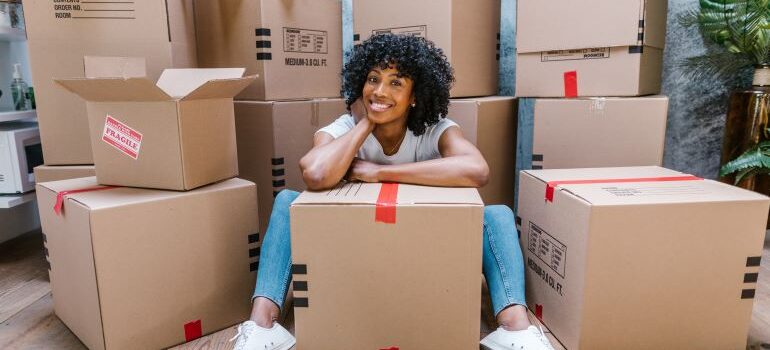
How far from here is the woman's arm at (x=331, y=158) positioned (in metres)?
1.26

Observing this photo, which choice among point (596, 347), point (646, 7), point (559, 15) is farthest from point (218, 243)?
point (646, 7)

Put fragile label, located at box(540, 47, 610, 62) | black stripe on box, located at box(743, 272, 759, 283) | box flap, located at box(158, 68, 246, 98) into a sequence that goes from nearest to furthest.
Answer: black stripe on box, located at box(743, 272, 759, 283) < box flap, located at box(158, 68, 246, 98) < fragile label, located at box(540, 47, 610, 62)

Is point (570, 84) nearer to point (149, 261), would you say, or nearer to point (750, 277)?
point (750, 277)

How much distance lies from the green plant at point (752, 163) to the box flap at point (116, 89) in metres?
1.88

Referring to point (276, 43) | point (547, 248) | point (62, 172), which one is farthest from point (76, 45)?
point (547, 248)

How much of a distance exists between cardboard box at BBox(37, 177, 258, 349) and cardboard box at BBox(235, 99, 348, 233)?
396mm

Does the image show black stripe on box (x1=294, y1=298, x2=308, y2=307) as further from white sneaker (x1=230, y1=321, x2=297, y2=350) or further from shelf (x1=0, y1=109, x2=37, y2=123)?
shelf (x1=0, y1=109, x2=37, y2=123)

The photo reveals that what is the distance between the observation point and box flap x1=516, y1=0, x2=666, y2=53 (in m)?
1.68

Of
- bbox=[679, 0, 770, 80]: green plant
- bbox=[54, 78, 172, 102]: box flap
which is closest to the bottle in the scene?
bbox=[54, 78, 172, 102]: box flap

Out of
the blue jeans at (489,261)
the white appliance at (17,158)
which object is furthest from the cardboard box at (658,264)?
the white appliance at (17,158)

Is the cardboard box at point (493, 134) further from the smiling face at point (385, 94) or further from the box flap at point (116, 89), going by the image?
the box flap at point (116, 89)

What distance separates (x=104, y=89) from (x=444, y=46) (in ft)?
3.56

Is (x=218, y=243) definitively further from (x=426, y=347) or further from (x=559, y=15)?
(x=559, y=15)

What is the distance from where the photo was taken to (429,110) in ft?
5.08
